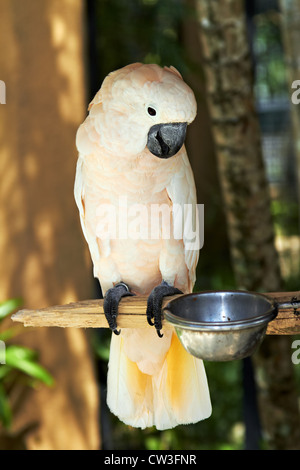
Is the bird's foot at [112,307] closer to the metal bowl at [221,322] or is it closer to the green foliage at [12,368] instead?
the metal bowl at [221,322]

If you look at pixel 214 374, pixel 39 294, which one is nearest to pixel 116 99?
pixel 39 294

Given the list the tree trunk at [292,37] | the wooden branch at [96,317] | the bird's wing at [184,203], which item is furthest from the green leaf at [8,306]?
the tree trunk at [292,37]

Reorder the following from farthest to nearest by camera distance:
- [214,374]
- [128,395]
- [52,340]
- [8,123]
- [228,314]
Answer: [214,374] < [52,340] < [8,123] < [128,395] < [228,314]

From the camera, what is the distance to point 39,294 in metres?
2.36

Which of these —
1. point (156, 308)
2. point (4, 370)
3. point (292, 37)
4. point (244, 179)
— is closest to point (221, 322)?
point (156, 308)

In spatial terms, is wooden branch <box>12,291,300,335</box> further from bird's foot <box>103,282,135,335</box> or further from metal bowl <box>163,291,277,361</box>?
metal bowl <box>163,291,277,361</box>

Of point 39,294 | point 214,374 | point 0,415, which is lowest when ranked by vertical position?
point 214,374

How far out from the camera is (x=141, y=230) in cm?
123

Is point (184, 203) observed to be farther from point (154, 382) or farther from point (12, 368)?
point (12, 368)

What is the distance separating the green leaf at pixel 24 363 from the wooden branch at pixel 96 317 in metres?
1.06

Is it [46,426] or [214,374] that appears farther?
[214,374]

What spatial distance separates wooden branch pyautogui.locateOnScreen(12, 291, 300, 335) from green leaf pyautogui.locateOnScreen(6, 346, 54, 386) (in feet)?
3.46

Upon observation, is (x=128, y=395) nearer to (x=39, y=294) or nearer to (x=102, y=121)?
(x=102, y=121)

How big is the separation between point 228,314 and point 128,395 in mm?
359
